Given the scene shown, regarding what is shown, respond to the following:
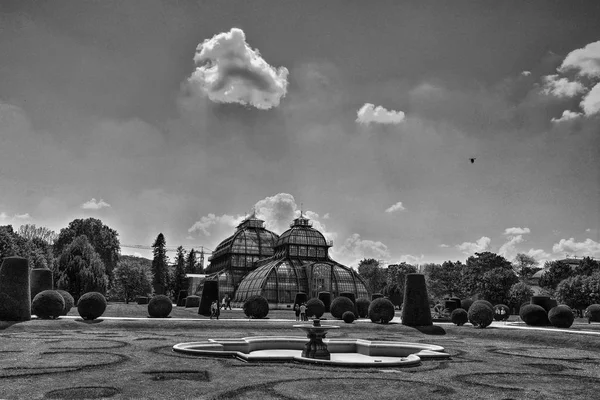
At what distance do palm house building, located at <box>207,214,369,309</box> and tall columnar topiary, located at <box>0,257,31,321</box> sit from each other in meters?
31.3

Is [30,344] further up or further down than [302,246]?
further down

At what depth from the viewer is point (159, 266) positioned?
3519 inches

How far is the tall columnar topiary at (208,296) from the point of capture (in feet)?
138

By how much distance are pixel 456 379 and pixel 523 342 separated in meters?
15.1

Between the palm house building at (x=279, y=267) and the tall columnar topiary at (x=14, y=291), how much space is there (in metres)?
31.3

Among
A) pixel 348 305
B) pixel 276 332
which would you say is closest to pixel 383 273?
pixel 348 305

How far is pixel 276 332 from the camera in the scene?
30.8 m

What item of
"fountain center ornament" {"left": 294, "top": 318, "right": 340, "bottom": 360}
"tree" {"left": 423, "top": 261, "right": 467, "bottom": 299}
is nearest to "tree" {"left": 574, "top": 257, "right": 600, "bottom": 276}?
"tree" {"left": 423, "top": 261, "right": 467, "bottom": 299}

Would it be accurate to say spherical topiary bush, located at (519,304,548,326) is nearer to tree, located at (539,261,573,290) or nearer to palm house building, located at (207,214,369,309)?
palm house building, located at (207,214,369,309)

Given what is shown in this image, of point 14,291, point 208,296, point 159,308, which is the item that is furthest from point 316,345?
point 208,296

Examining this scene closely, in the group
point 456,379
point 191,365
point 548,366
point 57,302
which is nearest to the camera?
point 456,379

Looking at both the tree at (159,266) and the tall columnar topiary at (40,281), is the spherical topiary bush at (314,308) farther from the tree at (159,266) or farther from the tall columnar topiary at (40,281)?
the tree at (159,266)

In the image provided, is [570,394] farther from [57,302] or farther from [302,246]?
[302,246]

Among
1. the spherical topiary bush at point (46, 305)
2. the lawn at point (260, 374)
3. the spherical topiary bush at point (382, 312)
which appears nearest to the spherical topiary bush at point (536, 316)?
the spherical topiary bush at point (382, 312)
